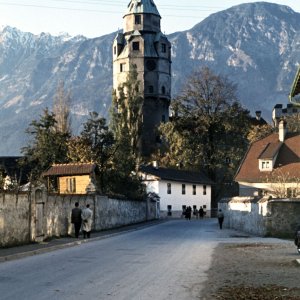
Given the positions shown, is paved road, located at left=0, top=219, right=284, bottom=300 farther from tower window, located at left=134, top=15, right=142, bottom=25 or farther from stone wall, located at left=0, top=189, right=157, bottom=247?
tower window, located at left=134, top=15, right=142, bottom=25

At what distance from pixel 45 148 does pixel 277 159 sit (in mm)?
25692

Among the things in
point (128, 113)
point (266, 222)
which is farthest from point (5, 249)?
point (128, 113)

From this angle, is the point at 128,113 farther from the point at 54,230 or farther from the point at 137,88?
the point at 54,230

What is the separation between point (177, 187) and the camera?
9350 centimetres

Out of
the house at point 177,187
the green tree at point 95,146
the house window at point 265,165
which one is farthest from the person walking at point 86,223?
the house at point 177,187

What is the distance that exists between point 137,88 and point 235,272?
275 ft

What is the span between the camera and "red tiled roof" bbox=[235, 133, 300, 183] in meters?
73.2

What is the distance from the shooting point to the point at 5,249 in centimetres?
2281

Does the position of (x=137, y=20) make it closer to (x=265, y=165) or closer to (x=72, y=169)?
(x=265, y=165)

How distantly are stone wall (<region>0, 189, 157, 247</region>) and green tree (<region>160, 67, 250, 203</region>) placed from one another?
4221 cm

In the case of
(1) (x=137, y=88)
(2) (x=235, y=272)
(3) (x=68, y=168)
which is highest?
(1) (x=137, y=88)

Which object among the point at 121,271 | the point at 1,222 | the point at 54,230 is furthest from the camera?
the point at 54,230

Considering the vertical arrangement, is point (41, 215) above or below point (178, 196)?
below

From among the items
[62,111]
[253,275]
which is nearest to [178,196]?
[62,111]
